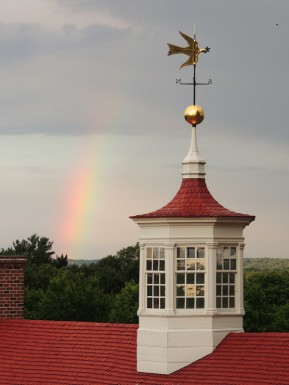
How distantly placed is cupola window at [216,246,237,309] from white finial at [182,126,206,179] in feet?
6.30

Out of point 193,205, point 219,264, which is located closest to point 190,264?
point 219,264

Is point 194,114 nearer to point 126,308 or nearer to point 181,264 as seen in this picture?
point 181,264

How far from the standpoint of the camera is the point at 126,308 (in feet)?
245

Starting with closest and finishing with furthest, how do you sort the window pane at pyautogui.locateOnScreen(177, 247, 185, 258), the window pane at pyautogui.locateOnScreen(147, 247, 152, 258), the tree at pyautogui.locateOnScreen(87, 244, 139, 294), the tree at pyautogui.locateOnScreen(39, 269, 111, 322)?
the window pane at pyautogui.locateOnScreen(177, 247, 185, 258) → the window pane at pyautogui.locateOnScreen(147, 247, 152, 258) → the tree at pyautogui.locateOnScreen(39, 269, 111, 322) → the tree at pyautogui.locateOnScreen(87, 244, 139, 294)

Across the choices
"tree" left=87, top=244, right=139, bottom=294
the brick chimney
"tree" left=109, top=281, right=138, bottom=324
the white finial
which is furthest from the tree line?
the white finial

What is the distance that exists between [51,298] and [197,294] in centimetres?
4712

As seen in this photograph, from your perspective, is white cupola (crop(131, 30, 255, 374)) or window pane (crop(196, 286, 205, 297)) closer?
white cupola (crop(131, 30, 255, 374))

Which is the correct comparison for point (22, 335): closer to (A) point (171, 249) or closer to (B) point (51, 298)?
(A) point (171, 249)

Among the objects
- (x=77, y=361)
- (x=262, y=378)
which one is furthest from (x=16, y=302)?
(x=262, y=378)

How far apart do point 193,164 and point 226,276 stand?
273 centimetres

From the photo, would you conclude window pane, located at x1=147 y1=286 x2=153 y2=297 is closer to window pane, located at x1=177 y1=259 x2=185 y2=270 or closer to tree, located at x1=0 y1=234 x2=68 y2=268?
window pane, located at x1=177 y1=259 x2=185 y2=270

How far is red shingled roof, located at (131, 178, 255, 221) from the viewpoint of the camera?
1144 inches

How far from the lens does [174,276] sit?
2908 centimetres

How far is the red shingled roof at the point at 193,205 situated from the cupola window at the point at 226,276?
0.87 meters
